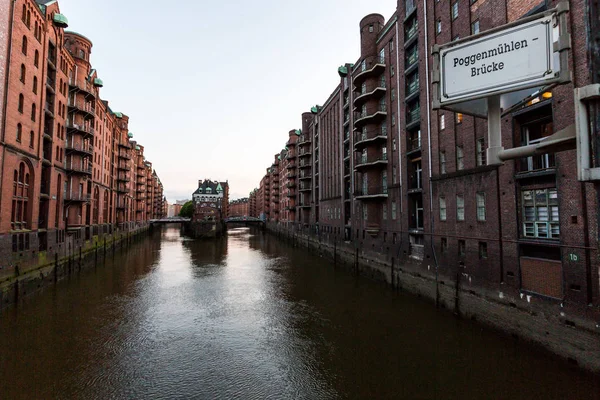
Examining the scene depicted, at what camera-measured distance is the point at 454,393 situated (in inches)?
412

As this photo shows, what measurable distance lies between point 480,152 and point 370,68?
18308 millimetres

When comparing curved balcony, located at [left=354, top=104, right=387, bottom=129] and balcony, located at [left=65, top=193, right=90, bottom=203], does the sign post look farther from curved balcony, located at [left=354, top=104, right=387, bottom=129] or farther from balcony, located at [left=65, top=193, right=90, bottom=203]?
balcony, located at [left=65, top=193, right=90, bottom=203]

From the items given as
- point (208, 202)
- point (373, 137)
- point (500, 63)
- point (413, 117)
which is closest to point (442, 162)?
point (413, 117)

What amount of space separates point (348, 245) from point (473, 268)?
18101 millimetres

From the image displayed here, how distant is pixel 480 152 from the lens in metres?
18.4

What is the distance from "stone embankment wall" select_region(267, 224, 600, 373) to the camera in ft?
36.8

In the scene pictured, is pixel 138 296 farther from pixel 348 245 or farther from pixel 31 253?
pixel 348 245

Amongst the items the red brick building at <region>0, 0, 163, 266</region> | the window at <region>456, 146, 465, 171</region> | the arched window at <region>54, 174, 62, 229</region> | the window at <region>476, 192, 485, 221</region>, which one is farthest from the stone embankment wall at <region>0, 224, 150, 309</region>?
the window at <region>456, 146, 465, 171</region>

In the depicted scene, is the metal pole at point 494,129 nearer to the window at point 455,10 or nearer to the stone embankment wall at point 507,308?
the stone embankment wall at point 507,308

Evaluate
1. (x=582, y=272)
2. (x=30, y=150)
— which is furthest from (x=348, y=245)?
(x=30, y=150)

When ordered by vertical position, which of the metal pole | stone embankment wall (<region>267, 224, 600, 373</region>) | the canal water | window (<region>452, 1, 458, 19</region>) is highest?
→ window (<region>452, 1, 458, 19</region>)

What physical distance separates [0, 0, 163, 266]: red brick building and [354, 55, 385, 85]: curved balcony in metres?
28.8

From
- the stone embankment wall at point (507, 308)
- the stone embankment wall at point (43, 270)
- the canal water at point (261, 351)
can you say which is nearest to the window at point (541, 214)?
the stone embankment wall at point (507, 308)

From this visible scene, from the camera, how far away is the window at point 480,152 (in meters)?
18.1
